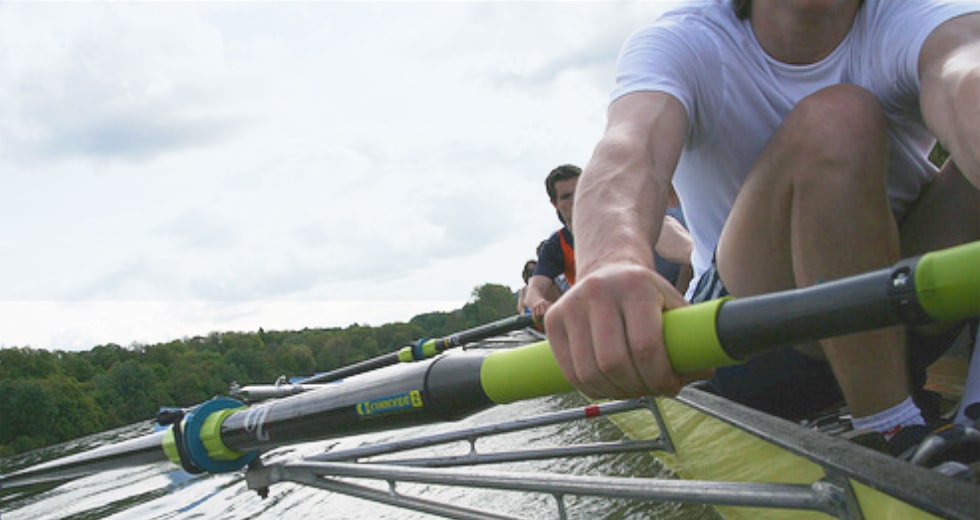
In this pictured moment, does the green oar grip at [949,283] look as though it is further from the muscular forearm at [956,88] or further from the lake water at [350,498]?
the lake water at [350,498]

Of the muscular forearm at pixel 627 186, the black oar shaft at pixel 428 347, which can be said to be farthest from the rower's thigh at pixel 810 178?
the black oar shaft at pixel 428 347

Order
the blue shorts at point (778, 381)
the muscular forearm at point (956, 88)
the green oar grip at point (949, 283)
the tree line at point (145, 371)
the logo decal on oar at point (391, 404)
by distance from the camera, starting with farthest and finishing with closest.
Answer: the tree line at point (145, 371) → the blue shorts at point (778, 381) → the logo decal on oar at point (391, 404) → the muscular forearm at point (956, 88) → the green oar grip at point (949, 283)

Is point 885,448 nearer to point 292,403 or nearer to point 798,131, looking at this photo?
point 798,131

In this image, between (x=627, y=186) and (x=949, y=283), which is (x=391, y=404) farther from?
(x=949, y=283)

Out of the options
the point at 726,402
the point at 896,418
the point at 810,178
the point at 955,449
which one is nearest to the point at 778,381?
the point at 726,402

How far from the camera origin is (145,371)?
39.8m

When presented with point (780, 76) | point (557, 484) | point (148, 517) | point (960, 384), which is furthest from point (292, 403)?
point (148, 517)

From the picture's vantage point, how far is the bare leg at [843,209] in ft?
5.01

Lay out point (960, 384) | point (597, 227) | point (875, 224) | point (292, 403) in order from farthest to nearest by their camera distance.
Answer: point (960, 384) → point (292, 403) → point (875, 224) → point (597, 227)

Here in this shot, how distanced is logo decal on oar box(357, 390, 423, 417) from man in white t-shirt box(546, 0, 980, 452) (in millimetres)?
638

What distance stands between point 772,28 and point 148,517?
5.05m

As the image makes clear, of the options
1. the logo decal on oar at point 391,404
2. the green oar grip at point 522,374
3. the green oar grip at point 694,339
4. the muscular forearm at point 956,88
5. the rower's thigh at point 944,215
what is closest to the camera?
the green oar grip at point 694,339

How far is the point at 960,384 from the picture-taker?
2363 mm

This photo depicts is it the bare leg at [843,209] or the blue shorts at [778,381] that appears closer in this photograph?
the bare leg at [843,209]
